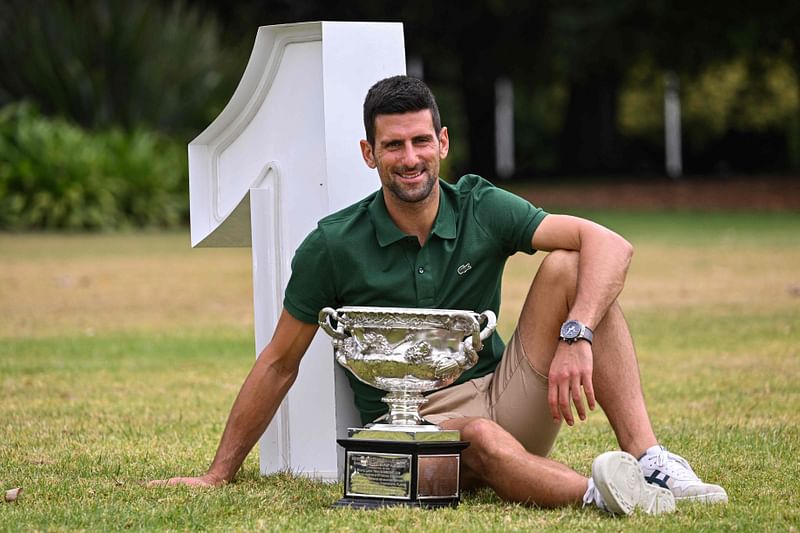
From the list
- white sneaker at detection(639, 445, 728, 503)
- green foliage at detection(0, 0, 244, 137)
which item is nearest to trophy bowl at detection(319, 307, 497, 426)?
white sneaker at detection(639, 445, 728, 503)

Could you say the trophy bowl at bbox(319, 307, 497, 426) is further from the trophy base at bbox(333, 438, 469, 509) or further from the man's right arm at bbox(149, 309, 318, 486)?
the man's right arm at bbox(149, 309, 318, 486)

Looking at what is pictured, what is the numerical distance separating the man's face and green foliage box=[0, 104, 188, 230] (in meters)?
19.2

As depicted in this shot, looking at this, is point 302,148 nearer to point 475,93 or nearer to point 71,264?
point 71,264

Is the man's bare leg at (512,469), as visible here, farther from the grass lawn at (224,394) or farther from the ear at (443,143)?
the ear at (443,143)

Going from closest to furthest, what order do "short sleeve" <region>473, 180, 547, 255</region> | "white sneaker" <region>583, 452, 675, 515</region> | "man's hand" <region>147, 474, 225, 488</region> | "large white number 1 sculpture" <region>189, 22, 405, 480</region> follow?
"white sneaker" <region>583, 452, 675, 515</region> < "short sleeve" <region>473, 180, 547, 255</region> < "man's hand" <region>147, 474, 225, 488</region> < "large white number 1 sculpture" <region>189, 22, 405, 480</region>

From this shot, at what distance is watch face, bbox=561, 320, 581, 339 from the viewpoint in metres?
4.57

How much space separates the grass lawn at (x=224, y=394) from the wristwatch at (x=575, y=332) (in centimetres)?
55

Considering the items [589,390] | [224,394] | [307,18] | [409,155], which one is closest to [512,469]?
[589,390]

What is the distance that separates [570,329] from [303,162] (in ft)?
4.57

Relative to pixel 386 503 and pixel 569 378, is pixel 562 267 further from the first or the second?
pixel 386 503

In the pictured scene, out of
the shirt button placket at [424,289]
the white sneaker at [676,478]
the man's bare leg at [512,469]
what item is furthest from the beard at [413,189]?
the white sneaker at [676,478]

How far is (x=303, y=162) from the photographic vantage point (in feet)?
17.9

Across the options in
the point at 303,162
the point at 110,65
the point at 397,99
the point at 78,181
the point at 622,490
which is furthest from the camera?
the point at 110,65

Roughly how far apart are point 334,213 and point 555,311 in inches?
33.9
